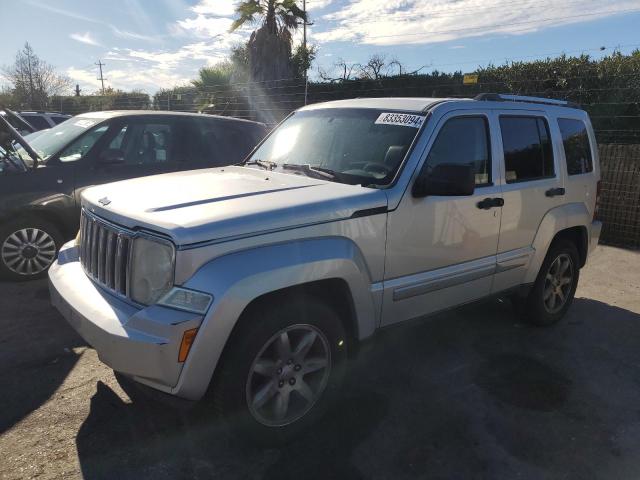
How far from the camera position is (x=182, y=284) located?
2.47 meters

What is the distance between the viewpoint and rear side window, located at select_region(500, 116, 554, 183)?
13.5ft

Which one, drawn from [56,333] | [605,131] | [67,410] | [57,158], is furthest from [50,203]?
[605,131]

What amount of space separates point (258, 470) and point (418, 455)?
0.91 m

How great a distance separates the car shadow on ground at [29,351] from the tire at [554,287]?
3965 mm

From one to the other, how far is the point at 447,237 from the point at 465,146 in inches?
29.3

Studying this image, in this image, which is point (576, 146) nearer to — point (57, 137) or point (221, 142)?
point (221, 142)

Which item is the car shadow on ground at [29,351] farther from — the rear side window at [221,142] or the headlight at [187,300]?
the rear side window at [221,142]

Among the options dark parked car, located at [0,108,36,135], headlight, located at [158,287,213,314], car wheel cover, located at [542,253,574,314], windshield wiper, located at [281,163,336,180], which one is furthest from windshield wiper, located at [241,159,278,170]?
dark parked car, located at [0,108,36,135]

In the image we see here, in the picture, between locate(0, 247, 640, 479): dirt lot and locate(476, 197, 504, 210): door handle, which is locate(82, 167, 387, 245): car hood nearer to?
locate(476, 197, 504, 210): door handle

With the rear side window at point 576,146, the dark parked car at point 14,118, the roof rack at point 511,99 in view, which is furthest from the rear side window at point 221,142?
the rear side window at point 576,146

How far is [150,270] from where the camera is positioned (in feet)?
8.54

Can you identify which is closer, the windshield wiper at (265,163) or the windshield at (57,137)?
the windshield wiper at (265,163)

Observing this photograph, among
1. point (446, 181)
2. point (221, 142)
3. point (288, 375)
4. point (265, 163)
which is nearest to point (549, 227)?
point (446, 181)

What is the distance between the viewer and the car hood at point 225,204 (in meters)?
2.55
